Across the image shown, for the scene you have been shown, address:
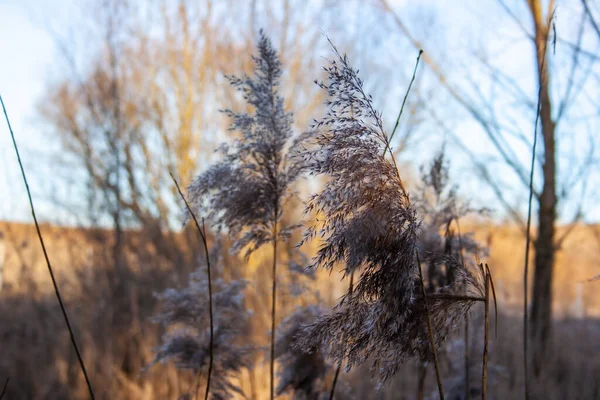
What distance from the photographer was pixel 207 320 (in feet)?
8.16

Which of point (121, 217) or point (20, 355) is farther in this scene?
point (121, 217)

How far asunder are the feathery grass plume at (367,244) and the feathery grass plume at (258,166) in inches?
27.1

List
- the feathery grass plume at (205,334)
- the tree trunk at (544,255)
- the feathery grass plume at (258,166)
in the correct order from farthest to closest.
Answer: the tree trunk at (544,255) < the feathery grass plume at (205,334) < the feathery grass plume at (258,166)

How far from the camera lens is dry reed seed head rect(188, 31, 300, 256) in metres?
2.12

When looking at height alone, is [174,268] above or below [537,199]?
below

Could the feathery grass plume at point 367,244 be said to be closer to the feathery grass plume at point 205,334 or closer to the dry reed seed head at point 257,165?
the dry reed seed head at point 257,165

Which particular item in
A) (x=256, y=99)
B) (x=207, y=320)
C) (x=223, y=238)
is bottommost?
(x=207, y=320)

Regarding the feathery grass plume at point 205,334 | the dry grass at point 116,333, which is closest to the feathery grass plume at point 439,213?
the feathery grass plume at point 205,334

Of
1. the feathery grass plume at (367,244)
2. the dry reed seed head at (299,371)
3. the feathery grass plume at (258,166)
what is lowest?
→ the dry reed seed head at (299,371)

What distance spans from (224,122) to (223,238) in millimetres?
6035

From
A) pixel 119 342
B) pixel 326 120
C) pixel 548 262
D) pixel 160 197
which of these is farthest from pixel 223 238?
pixel 160 197


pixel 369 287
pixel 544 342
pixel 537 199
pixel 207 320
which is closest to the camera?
pixel 369 287

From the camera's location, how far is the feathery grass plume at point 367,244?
4.46 ft

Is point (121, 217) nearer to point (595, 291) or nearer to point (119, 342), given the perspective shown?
point (119, 342)
